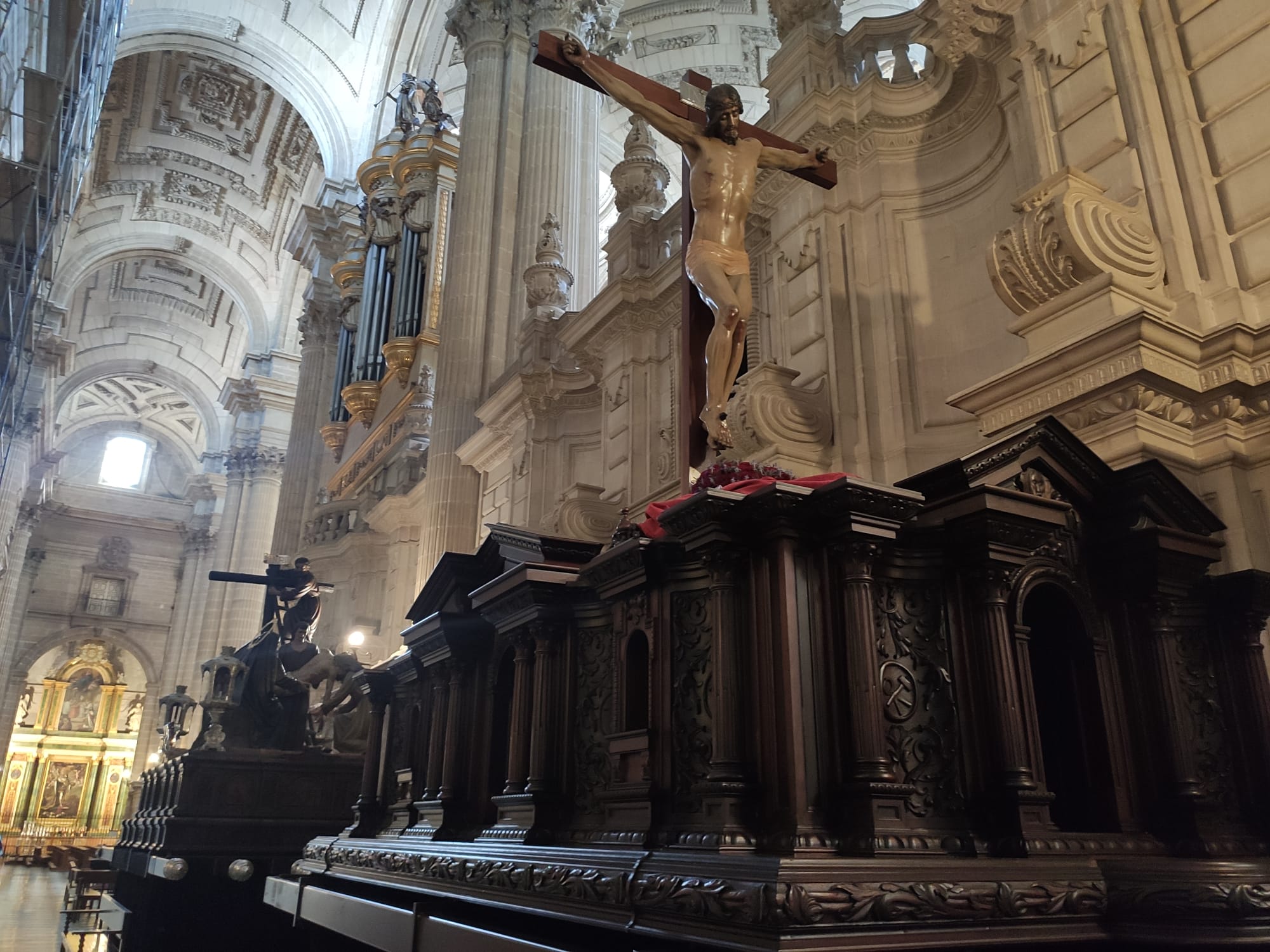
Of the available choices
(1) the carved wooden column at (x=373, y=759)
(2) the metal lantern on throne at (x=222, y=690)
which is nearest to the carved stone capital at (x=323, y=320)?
(2) the metal lantern on throne at (x=222, y=690)

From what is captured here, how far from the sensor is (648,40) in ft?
57.0

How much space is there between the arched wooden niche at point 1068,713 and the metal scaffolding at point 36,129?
10.0 metres

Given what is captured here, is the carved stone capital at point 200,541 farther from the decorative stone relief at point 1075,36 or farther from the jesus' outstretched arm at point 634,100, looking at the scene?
the decorative stone relief at point 1075,36

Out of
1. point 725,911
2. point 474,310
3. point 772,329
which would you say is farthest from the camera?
point 474,310

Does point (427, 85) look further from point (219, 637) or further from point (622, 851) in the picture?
point (622, 851)

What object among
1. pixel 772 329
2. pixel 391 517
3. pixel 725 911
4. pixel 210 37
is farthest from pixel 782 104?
pixel 210 37

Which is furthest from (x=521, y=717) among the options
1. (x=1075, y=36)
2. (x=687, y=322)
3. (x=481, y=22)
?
(x=481, y=22)

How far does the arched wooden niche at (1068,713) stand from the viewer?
2570 mm

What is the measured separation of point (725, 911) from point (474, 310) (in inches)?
409

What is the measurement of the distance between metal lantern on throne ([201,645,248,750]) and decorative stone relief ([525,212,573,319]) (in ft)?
14.4

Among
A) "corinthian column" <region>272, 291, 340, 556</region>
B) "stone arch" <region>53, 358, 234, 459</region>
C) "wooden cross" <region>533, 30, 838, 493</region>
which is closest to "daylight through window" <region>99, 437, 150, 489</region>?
"stone arch" <region>53, 358, 234, 459</region>

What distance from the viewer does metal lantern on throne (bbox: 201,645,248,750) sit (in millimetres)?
7344

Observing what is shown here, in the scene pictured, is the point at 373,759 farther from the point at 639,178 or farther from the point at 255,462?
the point at 255,462

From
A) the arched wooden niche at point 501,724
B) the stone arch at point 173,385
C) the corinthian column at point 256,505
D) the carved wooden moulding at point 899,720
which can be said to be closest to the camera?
the carved wooden moulding at point 899,720
